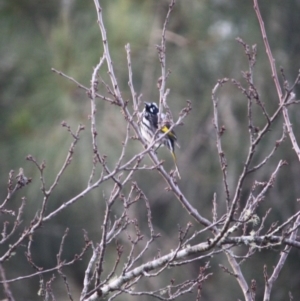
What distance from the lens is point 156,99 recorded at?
11.2 metres

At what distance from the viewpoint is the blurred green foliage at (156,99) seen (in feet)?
37.2

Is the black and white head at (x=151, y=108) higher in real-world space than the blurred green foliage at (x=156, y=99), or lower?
lower

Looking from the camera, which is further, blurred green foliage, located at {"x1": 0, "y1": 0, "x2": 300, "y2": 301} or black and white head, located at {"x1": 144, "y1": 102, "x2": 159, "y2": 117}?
blurred green foliage, located at {"x1": 0, "y1": 0, "x2": 300, "y2": 301}

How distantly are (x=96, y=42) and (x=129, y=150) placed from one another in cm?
201

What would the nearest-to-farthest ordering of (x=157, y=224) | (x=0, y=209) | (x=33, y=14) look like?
(x=0, y=209)
(x=157, y=224)
(x=33, y=14)

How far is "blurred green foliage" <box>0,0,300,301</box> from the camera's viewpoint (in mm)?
11336

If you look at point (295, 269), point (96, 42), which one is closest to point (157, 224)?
point (295, 269)

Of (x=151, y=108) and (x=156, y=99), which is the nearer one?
(x=151, y=108)

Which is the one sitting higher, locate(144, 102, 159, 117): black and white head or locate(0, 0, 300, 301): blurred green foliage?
locate(0, 0, 300, 301): blurred green foliage

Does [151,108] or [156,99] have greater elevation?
[156,99]

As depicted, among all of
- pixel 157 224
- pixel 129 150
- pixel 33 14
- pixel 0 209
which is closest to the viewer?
pixel 0 209

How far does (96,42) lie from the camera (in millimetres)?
A: 12094

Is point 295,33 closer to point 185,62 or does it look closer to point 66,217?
point 185,62

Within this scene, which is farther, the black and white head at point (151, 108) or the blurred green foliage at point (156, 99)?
the blurred green foliage at point (156, 99)
